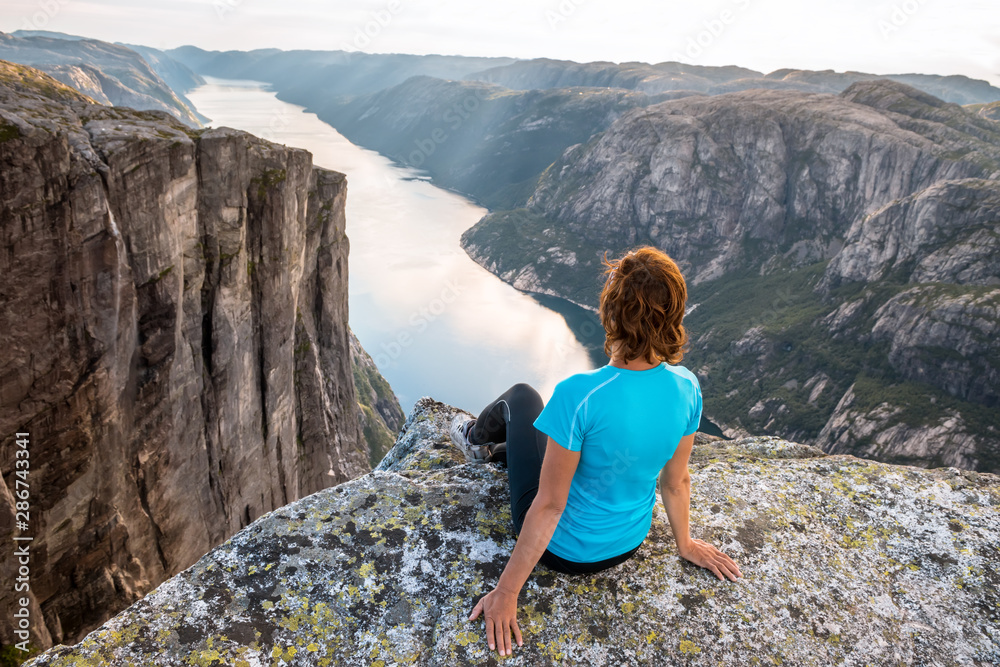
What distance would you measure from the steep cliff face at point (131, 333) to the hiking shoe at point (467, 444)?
13139 mm

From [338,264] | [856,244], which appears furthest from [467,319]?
[338,264]

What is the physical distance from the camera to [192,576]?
17.2 ft

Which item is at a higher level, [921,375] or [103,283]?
[103,283]

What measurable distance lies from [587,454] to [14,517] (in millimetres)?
18667

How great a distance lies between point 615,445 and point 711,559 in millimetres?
2030

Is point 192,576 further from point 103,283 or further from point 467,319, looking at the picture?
point 467,319

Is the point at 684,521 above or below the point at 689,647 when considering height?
above

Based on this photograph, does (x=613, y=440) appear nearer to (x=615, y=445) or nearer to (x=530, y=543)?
(x=615, y=445)

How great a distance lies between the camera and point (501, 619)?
16.2 feet

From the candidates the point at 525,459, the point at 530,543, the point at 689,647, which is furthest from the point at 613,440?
the point at 689,647

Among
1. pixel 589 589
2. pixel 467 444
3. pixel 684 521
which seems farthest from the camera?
pixel 467 444

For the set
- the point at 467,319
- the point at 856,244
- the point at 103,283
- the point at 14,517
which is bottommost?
the point at 467,319

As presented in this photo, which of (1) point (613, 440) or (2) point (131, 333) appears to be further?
(2) point (131, 333)

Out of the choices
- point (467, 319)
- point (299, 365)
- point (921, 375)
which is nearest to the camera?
point (299, 365)
